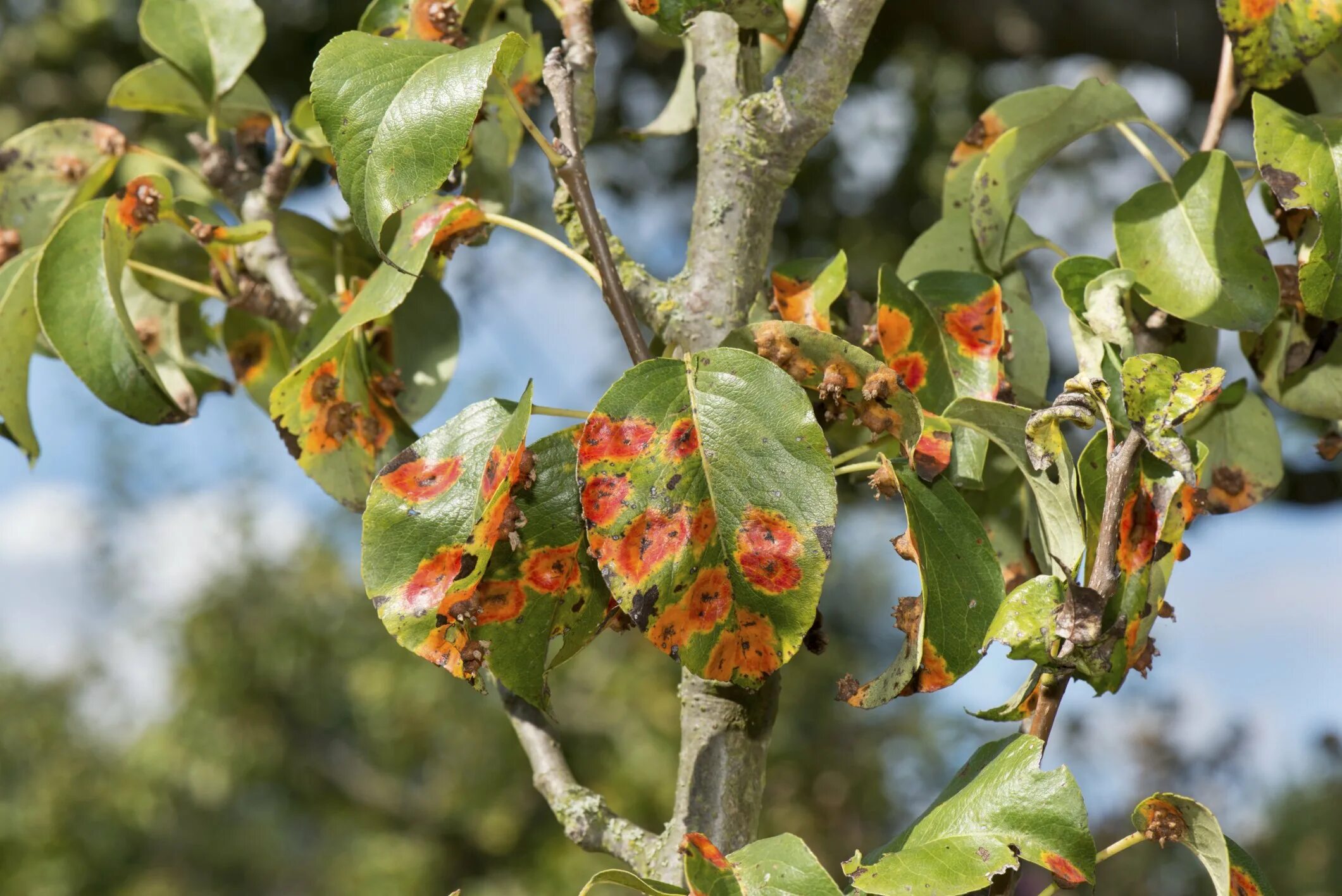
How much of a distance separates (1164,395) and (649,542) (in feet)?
0.57

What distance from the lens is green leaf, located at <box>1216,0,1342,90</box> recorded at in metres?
0.51

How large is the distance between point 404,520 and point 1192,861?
8.68ft

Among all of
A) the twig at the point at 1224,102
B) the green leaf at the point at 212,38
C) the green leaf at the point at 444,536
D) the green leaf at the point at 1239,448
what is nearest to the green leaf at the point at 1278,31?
the twig at the point at 1224,102

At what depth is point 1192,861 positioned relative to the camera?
8.29 feet

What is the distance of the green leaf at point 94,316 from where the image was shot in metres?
0.53

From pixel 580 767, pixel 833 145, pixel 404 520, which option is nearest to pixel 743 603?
pixel 404 520

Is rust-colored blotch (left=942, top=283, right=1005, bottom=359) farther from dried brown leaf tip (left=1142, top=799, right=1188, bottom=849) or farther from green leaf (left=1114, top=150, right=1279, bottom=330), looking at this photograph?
dried brown leaf tip (left=1142, top=799, right=1188, bottom=849)

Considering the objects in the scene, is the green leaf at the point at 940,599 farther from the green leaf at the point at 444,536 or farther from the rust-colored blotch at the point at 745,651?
the green leaf at the point at 444,536

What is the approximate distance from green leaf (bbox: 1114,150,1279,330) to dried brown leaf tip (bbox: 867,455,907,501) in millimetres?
156

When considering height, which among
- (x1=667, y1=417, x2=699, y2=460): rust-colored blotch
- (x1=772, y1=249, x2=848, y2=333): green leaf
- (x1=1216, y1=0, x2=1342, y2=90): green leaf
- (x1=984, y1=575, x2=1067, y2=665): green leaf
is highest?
(x1=1216, y1=0, x2=1342, y2=90): green leaf

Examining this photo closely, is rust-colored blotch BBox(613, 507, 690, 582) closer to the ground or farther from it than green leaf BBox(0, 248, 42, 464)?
farther from it

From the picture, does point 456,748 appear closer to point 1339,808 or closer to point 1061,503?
point 1339,808

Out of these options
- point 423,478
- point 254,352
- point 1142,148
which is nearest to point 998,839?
point 423,478

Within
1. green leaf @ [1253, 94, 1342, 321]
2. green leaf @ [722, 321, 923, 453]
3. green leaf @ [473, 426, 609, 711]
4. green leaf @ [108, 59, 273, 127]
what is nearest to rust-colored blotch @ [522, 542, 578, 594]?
green leaf @ [473, 426, 609, 711]
